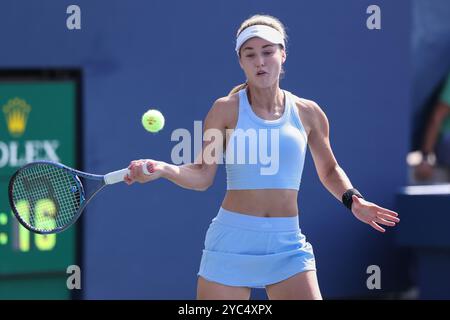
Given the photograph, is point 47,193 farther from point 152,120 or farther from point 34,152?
point 34,152

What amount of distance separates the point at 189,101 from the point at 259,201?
2.27 meters

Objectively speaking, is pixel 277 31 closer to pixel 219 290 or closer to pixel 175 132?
pixel 219 290

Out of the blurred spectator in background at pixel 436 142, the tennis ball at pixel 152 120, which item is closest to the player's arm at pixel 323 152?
Answer: the tennis ball at pixel 152 120

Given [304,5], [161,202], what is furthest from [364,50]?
[161,202]

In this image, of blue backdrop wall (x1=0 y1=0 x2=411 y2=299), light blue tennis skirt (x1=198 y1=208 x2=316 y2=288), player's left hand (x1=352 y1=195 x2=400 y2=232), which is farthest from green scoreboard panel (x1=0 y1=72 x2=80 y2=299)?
player's left hand (x1=352 y1=195 x2=400 y2=232)

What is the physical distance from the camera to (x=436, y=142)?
25.8 ft

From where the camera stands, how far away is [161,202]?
682 cm

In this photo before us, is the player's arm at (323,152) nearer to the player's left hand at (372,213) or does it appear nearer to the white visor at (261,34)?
the player's left hand at (372,213)

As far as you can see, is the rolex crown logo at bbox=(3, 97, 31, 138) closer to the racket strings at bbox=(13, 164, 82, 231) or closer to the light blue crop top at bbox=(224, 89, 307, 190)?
the racket strings at bbox=(13, 164, 82, 231)

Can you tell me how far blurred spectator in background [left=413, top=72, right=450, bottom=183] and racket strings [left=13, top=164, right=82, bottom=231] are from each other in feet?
11.3

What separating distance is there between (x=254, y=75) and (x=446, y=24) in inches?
150

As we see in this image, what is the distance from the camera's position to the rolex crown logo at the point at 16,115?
254 inches

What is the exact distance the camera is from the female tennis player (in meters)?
4.61

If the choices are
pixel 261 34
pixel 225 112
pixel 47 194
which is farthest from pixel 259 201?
pixel 47 194
